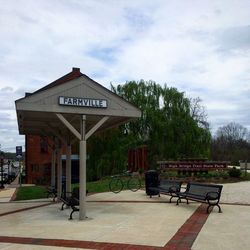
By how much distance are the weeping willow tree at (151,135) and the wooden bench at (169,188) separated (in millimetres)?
17989

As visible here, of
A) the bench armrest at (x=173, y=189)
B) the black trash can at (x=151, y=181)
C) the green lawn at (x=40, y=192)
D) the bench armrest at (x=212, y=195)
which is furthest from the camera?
the green lawn at (x=40, y=192)

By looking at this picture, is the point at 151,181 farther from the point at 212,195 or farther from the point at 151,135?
the point at 151,135

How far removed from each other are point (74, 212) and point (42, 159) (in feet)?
123

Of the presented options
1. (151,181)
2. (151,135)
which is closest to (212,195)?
(151,181)

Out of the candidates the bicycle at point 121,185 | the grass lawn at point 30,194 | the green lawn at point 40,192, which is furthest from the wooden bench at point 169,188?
the grass lawn at point 30,194

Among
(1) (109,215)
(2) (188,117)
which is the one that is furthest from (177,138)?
(1) (109,215)

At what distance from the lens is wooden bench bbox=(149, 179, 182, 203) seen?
17.2m

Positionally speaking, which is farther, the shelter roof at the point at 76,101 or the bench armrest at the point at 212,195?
the bench armrest at the point at 212,195

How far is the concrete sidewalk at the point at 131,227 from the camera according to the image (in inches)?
362

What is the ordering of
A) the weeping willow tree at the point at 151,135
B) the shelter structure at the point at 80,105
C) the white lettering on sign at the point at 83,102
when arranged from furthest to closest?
the weeping willow tree at the point at 151,135 → the white lettering on sign at the point at 83,102 → the shelter structure at the point at 80,105

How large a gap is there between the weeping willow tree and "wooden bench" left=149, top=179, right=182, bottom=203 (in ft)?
59.0

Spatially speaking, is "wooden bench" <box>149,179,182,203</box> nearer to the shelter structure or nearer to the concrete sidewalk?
the concrete sidewalk

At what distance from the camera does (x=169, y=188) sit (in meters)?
17.5

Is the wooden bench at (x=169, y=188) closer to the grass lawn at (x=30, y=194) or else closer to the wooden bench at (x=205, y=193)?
the wooden bench at (x=205, y=193)
